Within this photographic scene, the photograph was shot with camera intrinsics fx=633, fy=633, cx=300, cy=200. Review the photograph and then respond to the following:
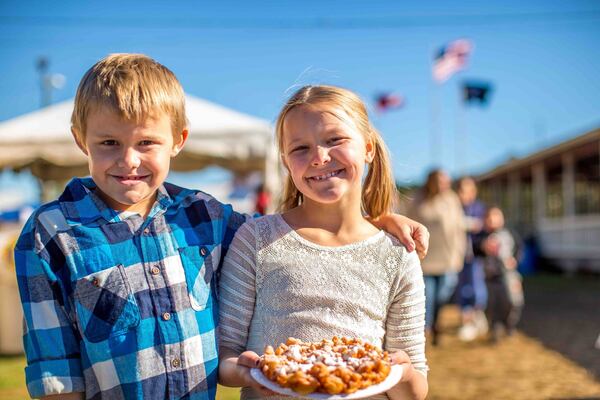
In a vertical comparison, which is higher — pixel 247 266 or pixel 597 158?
pixel 597 158

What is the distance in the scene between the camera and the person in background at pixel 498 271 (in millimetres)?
7312

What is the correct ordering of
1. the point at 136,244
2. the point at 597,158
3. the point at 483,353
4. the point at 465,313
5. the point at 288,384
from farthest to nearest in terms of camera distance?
1. the point at 597,158
2. the point at 465,313
3. the point at 483,353
4. the point at 136,244
5. the point at 288,384

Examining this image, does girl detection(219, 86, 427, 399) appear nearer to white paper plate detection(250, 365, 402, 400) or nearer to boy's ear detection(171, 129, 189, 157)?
white paper plate detection(250, 365, 402, 400)

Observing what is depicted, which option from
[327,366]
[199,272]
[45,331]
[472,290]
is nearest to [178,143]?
[199,272]

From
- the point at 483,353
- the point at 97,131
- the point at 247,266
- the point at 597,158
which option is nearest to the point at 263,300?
the point at 247,266

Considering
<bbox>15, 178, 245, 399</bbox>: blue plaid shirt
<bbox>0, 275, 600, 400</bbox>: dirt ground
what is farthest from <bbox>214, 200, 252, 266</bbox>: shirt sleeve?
<bbox>0, 275, 600, 400</bbox>: dirt ground

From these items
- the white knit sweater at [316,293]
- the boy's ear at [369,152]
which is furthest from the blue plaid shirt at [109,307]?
the boy's ear at [369,152]

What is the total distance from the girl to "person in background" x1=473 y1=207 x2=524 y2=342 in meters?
5.88

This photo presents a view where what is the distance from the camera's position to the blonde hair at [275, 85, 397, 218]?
182 cm

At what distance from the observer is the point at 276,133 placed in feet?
6.41

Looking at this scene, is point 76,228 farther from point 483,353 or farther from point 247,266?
point 483,353

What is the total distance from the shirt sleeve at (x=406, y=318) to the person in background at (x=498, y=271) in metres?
5.85

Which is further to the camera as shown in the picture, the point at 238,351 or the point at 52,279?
the point at 238,351

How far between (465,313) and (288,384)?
22.5 ft
